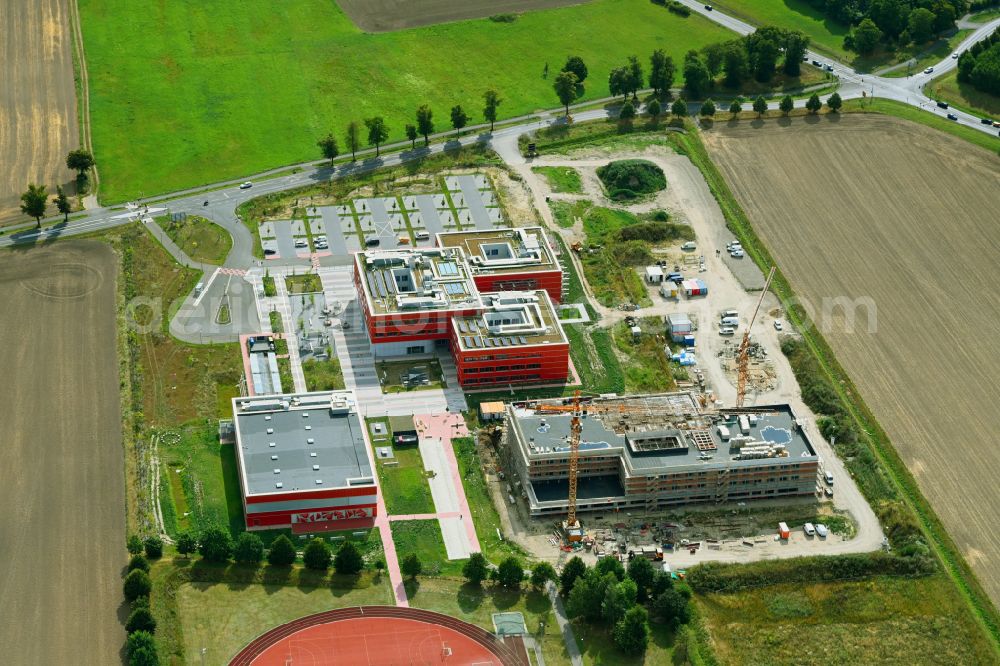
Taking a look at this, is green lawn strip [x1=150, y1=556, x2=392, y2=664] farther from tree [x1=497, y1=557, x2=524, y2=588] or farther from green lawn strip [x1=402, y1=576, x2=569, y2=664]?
tree [x1=497, y1=557, x2=524, y2=588]

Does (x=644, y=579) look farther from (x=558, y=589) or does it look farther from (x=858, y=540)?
(x=858, y=540)

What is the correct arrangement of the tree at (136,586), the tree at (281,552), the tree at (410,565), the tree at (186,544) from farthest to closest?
1. the tree at (186,544)
2. the tree at (410,565)
3. the tree at (281,552)
4. the tree at (136,586)

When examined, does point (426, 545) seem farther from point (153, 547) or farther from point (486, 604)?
point (153, 547)

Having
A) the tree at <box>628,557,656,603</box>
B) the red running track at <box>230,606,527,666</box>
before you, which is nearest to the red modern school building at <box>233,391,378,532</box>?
the red running track at <box>230,606,527,666</box>

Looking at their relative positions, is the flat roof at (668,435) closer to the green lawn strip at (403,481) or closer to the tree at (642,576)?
the green lawn strip at (403,481)

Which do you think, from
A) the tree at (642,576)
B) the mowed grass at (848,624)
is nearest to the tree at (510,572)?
the tree at (642,576)

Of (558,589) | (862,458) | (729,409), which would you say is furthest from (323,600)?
(862,458)
